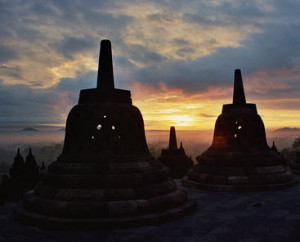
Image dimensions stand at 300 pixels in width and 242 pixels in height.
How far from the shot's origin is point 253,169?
16922 millimetres

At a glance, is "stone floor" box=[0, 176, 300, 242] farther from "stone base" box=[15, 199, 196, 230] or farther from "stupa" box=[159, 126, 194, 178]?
"stupa" box=[159, 126, 194, 178]

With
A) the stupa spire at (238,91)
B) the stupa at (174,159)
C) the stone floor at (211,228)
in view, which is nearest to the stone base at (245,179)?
the stone floor at (211,228)

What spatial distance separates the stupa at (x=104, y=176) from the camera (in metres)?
9.98

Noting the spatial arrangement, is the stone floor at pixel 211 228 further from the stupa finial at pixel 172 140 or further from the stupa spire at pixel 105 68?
the stupa finial at pixel 172 140

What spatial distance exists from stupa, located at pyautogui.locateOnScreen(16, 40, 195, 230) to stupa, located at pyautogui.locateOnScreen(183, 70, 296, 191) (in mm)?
5240

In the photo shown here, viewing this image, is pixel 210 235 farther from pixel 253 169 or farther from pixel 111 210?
pixel 253 169

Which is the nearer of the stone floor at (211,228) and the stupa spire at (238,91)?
the stone floor at (211,228)

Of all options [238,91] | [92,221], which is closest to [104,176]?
[92,221]

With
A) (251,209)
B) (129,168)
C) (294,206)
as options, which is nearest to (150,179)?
(129,168)

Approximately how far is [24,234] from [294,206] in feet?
32.6

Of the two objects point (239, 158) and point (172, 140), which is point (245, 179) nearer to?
point (239, 158)

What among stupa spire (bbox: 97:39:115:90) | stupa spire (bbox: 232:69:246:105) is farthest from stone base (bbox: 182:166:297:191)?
stupa spire (bbox: 97:39:115:90)

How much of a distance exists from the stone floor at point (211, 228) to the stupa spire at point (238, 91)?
742cm

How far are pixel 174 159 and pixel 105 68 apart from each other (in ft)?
47.4
